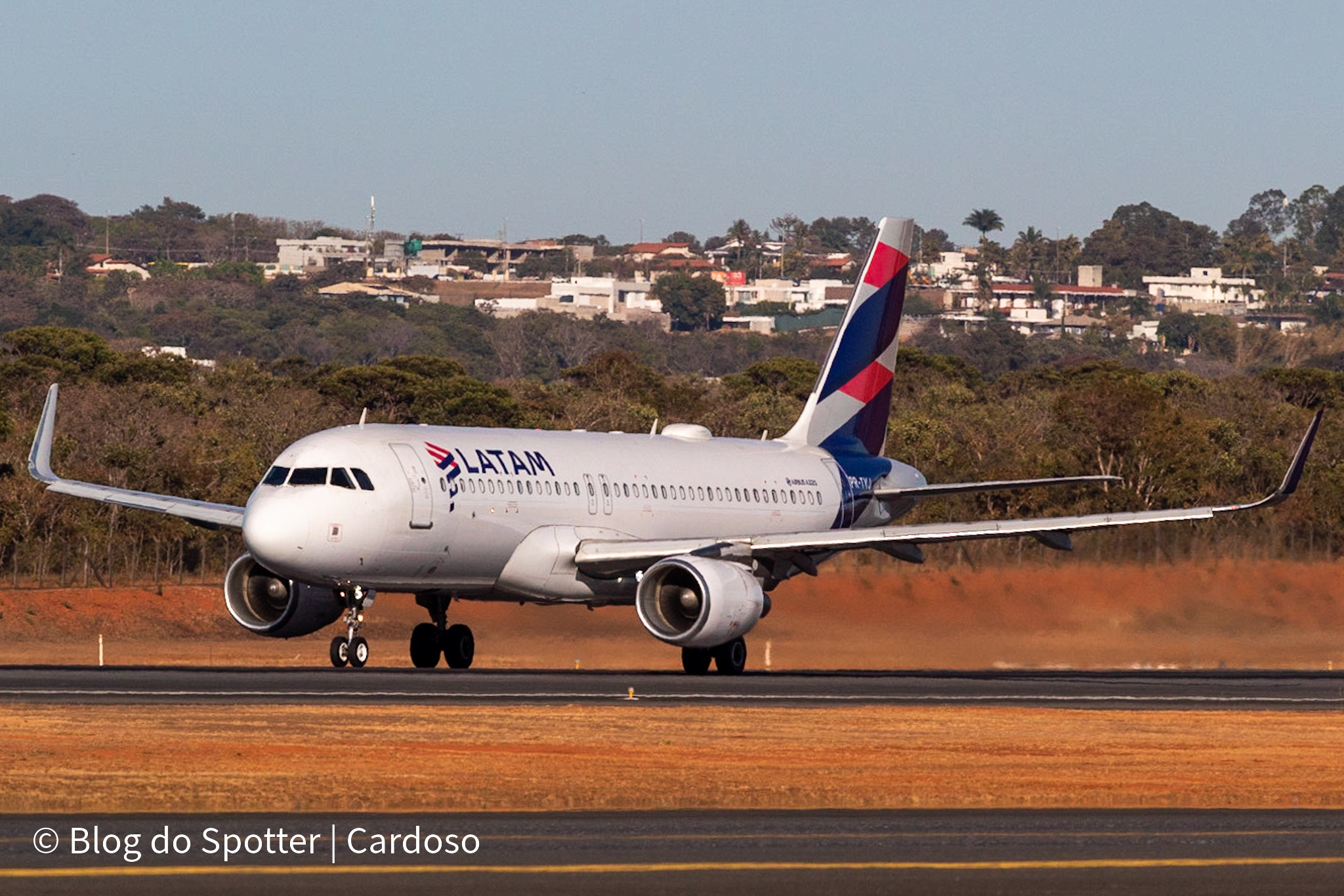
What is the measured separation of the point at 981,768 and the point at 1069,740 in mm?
3693

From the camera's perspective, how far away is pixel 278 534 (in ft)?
126

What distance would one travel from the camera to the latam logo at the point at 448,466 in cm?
4069

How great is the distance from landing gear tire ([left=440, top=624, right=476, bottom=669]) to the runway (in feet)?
6.81

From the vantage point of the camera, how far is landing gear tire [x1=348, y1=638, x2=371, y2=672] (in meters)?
39.2

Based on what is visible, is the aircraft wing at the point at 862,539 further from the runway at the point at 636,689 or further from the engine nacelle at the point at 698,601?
the runway at the point at 636,689

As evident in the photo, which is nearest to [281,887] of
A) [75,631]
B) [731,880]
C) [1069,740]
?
[731,880]

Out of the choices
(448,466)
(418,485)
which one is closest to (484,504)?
(448,466)

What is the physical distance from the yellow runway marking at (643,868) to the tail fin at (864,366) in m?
35.3

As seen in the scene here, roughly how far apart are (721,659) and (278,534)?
8799 millimetres

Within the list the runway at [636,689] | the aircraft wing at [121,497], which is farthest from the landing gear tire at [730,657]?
the aircraft wing at [121,497]

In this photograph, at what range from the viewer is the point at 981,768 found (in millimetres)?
24859

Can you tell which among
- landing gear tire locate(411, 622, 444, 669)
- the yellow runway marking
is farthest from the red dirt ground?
the yellow runway marking

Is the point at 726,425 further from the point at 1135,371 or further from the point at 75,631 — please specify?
the point at 75,631

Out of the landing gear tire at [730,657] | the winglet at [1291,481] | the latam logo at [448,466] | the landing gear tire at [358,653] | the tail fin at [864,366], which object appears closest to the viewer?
the landing gear tire at [358,653]
